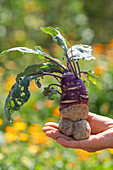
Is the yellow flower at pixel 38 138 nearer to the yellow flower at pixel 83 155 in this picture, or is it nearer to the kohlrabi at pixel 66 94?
the yellow flower at pixel 83 155

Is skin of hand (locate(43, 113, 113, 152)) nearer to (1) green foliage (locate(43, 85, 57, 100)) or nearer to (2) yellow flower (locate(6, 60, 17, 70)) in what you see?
(1) green foliage (locate(43, 85, 57, 100))

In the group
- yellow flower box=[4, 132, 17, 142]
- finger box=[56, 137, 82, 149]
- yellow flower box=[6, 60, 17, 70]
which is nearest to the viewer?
finger box=[56, 137, 82, 149]

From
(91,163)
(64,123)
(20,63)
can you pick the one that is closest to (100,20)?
(20,63)

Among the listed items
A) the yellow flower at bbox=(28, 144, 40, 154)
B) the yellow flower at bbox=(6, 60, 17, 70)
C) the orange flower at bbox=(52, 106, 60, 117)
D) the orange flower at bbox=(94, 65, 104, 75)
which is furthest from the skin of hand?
the yellow flower at bbox=(6, 60, 17, 70)

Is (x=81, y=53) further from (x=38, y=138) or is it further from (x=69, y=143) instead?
(x=38, y=138)

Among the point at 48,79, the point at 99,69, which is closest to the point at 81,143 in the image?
the point at 99,69

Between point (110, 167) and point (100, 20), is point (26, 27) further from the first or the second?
point (110, 167)
